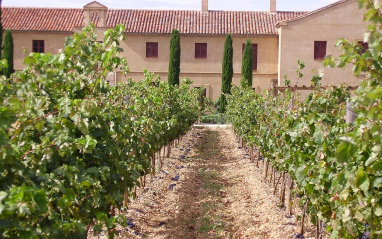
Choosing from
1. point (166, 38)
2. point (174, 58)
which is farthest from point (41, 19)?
point (174, 58)

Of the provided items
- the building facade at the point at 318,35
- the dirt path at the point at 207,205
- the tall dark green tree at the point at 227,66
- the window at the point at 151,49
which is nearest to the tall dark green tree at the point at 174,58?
the window at the point at 151,49

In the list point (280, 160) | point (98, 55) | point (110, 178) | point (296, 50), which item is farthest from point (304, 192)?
point (296, 50)

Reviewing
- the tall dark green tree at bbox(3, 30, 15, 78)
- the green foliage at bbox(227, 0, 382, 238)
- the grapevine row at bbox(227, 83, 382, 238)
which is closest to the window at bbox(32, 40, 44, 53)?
the tall dark green tree at bbox(3, 30, 15, 78)

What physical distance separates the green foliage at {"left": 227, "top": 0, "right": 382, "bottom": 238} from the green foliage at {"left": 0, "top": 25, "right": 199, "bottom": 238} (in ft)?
4.73

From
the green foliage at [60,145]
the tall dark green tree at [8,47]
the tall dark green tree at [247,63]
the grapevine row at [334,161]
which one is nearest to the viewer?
the green foliage at [60,145]

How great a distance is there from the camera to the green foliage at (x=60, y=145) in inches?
98.4

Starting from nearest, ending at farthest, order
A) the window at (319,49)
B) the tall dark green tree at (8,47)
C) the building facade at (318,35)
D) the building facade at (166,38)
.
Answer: the building facade at (318,35), the window at (319,49), the tall dark green tree at (8,47), the building facade at (166,38)

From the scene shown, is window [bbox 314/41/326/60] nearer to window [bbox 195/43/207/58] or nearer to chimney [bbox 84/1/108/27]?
window [bbox 195/43/207/58]

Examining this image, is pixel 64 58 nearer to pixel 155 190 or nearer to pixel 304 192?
pixel 304 192

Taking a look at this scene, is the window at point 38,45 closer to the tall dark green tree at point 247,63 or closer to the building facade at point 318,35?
the tall dark green tree at point 247,63

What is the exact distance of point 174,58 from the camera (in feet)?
90.1

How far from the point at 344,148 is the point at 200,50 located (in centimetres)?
2620

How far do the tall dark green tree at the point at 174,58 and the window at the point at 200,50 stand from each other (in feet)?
4.86

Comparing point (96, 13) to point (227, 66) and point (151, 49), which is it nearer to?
point (151, 49)
